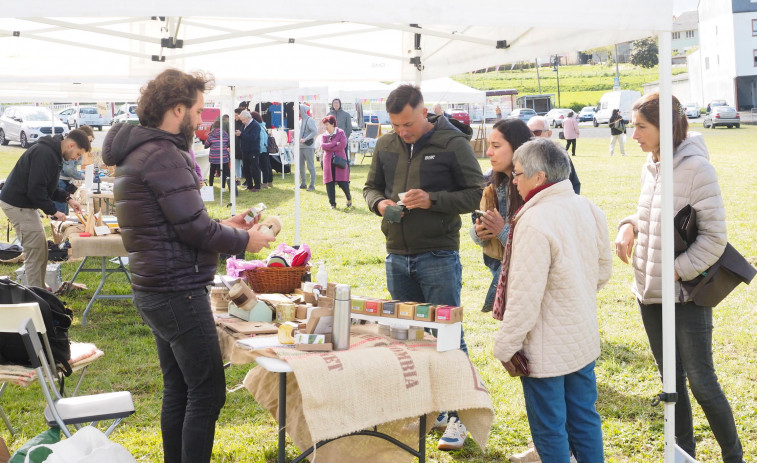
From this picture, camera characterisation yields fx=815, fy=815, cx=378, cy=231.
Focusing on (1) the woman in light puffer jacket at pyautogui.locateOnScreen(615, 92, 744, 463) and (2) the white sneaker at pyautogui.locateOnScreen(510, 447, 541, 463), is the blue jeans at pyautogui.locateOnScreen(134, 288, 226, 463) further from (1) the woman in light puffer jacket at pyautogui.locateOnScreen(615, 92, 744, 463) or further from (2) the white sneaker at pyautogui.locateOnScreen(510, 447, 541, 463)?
(1) the woman in light puffer jacket at pyautogui.locateOnScreen(615, 92, 744, 463)

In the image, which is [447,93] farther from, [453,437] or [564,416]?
[564,416]

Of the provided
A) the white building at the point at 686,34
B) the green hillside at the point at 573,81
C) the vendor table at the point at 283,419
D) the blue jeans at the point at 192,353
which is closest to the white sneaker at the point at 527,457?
the vendor table at the point at 283,419

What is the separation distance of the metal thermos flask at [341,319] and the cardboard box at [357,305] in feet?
A: 0.50

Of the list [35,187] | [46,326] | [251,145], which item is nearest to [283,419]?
[46,326]

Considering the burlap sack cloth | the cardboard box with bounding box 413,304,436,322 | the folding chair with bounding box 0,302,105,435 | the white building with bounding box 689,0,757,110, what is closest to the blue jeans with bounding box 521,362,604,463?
the burlap sack cloth

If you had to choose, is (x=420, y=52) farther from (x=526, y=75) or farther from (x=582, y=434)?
(x=526, y=75)

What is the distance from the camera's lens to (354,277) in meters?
8.05

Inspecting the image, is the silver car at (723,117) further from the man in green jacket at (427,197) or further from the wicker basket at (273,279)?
the wicker basket at (273,279)

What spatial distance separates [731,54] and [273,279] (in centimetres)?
5655

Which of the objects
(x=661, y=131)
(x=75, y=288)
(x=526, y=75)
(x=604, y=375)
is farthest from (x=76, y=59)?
(x=526, y=75)

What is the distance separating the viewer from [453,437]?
3861 millimetres

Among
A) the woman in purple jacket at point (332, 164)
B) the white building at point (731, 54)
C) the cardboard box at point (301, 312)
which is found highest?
the white building at point (731, 54)

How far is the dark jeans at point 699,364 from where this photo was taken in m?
3.16

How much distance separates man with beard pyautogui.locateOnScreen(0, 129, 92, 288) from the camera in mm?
6102
